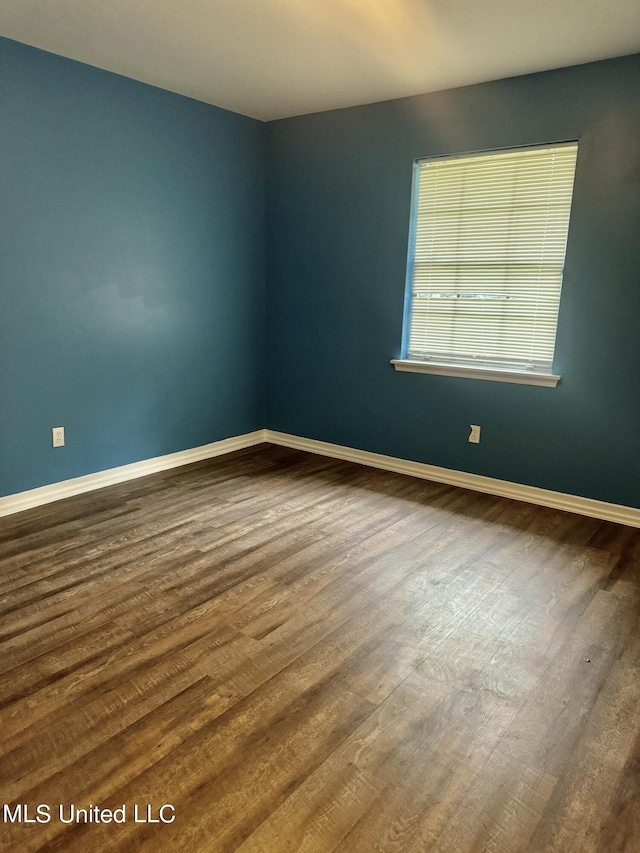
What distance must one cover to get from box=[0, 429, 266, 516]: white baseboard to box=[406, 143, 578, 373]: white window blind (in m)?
1.68

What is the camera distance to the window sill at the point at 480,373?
351 cm

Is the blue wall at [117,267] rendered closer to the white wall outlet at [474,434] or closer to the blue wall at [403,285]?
the blue wall at [403,285]

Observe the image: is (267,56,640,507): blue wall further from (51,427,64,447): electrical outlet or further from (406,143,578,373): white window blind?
(51,427,64,447): electrical outlet

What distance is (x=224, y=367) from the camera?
4.51 meters

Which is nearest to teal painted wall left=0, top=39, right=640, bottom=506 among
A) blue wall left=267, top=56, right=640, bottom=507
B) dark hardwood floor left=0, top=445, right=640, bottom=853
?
blue wall left=267, top=56, right=640, bottom=507

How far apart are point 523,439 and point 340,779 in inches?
102

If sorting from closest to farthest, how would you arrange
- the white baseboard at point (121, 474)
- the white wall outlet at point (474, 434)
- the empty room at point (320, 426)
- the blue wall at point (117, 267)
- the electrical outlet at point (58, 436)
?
the empty room at point (320, 426) → the blue wall at point (117, 267) → the white baseboard at point (121, 474) → the electrical outlet at point (58, 436) → the white wall outlet at point (474, 434)

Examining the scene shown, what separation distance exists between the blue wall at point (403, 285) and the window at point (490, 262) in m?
0.10

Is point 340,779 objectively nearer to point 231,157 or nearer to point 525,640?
point 525,640

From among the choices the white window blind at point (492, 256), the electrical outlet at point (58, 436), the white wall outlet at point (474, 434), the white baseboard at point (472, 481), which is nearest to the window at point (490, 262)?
the white window blind at point (492, 256)

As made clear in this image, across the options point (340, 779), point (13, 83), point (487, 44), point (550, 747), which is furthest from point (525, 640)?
point (13, 83)

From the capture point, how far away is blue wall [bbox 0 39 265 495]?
10.4 feet

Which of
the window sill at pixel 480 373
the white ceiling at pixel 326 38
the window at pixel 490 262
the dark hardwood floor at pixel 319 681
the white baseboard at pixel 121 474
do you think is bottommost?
the dark hardwood floor at pixel 319 681

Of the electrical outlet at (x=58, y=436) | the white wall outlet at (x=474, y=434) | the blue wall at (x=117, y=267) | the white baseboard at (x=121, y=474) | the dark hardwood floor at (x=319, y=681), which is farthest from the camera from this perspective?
the white wall outlet at (x=474, y=434)
